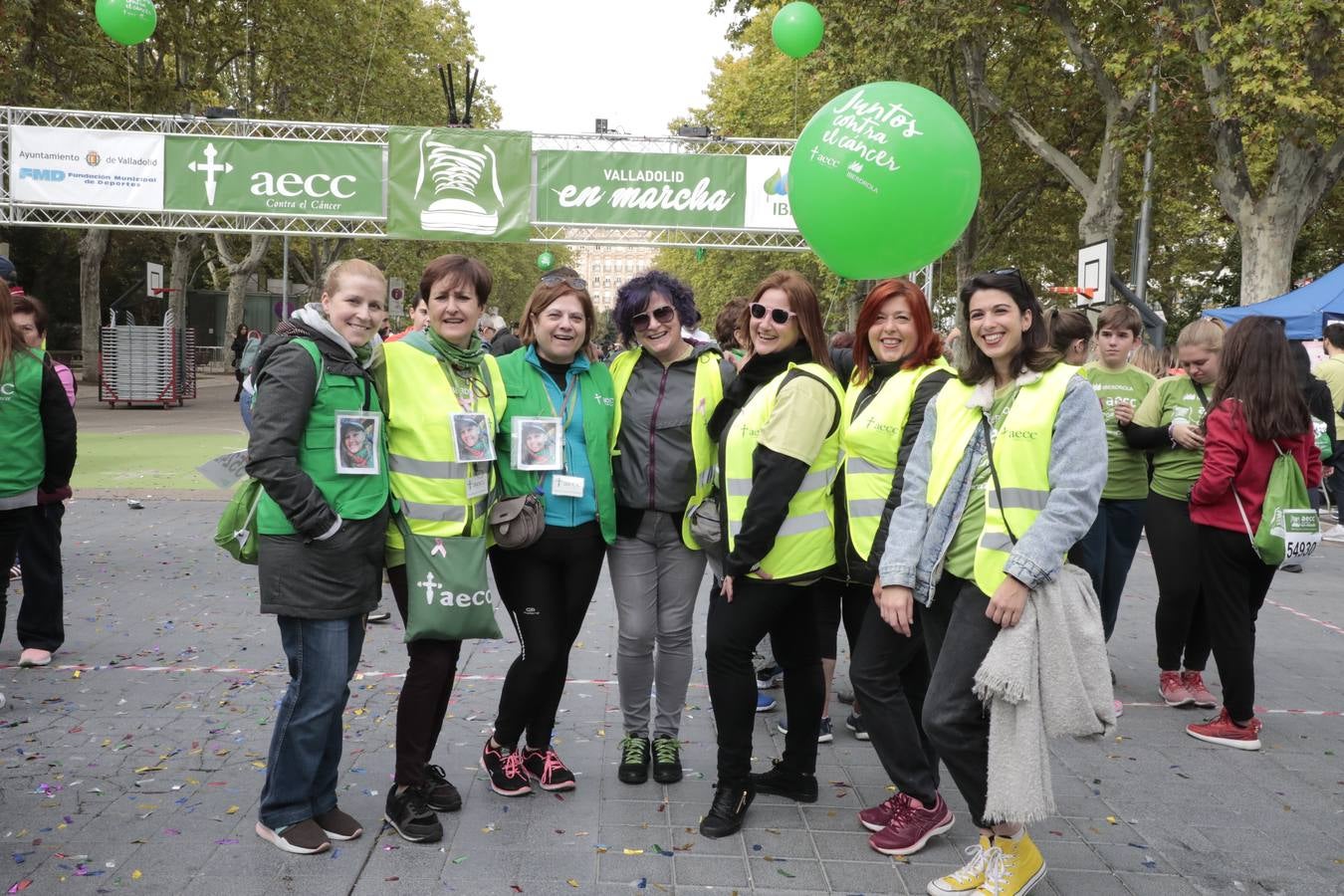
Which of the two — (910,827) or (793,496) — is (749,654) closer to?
(793,496)

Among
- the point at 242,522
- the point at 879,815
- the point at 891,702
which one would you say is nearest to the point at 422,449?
the point at 242,522

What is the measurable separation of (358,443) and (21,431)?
243 centimetres

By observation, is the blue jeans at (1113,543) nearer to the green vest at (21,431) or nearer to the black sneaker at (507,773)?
the black sneaker at (507,773)

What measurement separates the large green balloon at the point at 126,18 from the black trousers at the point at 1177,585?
12.5 m

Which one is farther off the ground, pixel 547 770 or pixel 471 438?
pixel 471 438

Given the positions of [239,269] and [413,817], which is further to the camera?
[239,269]

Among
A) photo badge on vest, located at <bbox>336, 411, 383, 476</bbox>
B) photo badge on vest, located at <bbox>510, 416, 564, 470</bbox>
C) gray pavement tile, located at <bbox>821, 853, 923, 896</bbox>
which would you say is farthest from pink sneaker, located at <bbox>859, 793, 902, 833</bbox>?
photo badge on vest, located at <bbox>336, 411, 383, 476</bbox>

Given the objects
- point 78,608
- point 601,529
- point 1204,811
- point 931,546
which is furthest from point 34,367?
point 1204,811

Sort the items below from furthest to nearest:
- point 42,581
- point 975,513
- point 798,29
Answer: point 798,29 → point 42,581 → point 975,513

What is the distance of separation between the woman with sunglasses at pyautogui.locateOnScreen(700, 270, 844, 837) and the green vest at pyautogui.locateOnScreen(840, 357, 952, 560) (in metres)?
0.07

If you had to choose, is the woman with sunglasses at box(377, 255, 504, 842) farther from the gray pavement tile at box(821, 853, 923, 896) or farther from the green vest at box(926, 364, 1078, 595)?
the green vest at box(926, 364, 1078, 595)

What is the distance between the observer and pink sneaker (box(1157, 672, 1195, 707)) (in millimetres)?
5215

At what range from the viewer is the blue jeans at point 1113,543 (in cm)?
519

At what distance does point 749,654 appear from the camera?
12.1 ft
